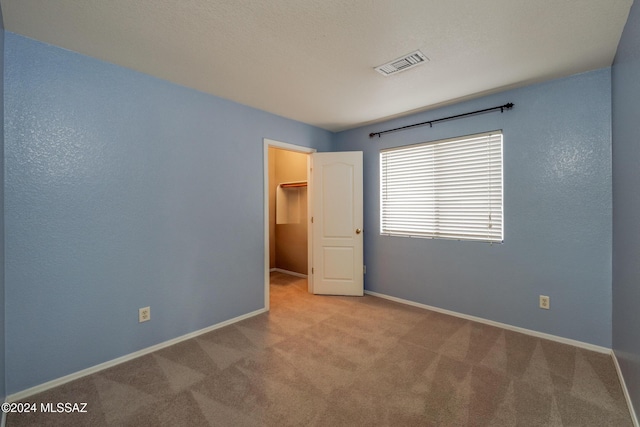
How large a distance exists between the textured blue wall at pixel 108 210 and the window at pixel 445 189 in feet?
6.56

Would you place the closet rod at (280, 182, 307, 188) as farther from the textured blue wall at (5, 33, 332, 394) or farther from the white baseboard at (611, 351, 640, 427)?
the white baseboard at (611, 351, 640, 427)

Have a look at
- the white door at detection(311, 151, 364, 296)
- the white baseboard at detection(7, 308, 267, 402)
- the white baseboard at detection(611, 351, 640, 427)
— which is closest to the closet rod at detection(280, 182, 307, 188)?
the white door at detection(311, 151, 364, 296)

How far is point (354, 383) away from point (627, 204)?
220 centimetres

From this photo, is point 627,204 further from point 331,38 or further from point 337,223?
point 337,223

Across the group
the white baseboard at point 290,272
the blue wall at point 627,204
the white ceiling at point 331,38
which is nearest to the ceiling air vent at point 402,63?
the white ceiling at point 331,38

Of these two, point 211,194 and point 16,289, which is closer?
point 16,289

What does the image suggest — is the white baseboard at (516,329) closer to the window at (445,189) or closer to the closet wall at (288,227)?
the window at (445,189)

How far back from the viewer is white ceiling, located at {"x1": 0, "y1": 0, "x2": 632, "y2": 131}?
5.57 feet

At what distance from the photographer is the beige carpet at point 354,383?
67.9 inches

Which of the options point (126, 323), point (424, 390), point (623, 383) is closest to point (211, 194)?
point (126, 323)

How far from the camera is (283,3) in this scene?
5.43ft

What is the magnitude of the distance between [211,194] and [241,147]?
67 centimetres

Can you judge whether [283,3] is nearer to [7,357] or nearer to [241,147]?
[241,147]

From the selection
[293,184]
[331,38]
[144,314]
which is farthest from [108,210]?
[293,184]
